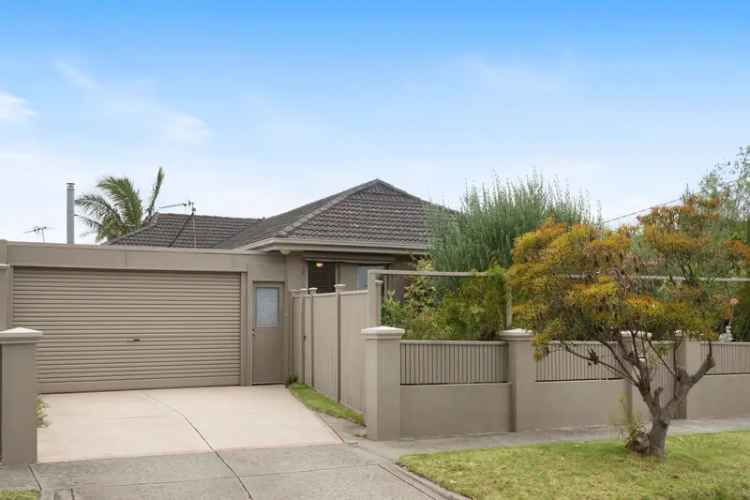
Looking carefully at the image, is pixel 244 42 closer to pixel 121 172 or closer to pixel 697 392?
pixel 697 392

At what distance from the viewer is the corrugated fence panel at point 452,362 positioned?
31.9 feet

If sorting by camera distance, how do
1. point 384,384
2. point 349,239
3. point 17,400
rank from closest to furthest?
point 17,400, point 384,384, point 349,239

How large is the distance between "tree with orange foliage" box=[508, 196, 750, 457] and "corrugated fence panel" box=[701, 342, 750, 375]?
367cm

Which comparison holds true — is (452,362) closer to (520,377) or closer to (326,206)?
(520,377)

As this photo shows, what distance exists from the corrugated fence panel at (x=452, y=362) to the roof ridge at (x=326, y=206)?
5489 mm

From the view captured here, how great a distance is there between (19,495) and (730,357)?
1050cm

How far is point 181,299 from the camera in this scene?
14391 millimetres

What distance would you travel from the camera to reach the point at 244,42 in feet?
47.5

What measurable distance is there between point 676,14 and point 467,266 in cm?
598

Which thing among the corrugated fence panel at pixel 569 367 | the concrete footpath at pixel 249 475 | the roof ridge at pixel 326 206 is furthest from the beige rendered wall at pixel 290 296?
the corrugated fence panel at pixel 569 367

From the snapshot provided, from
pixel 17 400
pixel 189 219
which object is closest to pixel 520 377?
pixel 17 400

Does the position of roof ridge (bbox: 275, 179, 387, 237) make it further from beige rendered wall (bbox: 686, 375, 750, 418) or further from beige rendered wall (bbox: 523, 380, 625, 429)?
beige rendered wall (bbox: 686, 375, 750, 418)

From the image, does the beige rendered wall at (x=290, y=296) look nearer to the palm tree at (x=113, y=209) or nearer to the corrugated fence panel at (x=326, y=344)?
the corrugated fence panel at (x=326, y=344)

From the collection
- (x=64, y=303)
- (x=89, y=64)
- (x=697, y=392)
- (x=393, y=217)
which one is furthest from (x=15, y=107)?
(x=697, y=392)
